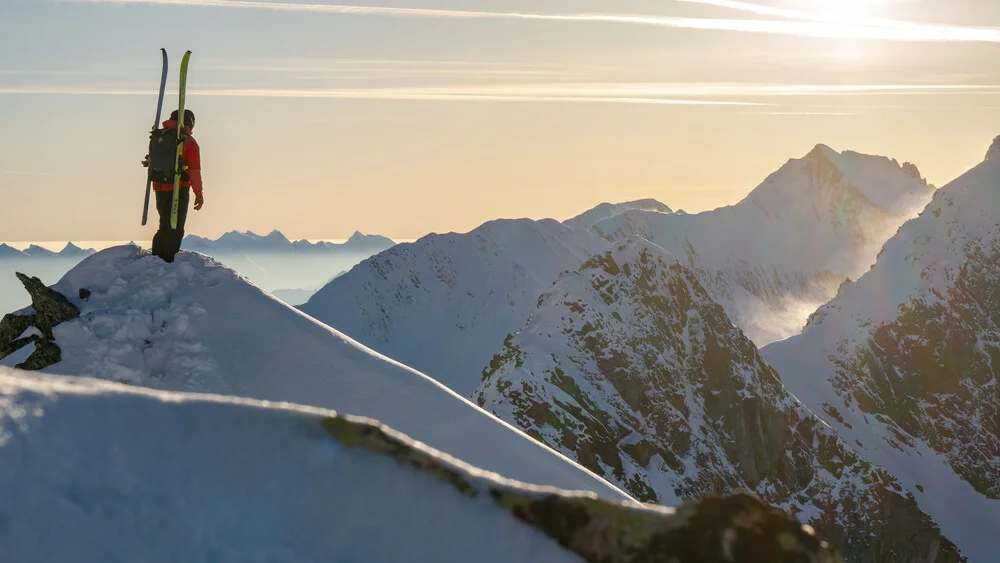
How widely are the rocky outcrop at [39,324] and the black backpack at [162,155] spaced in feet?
11.2

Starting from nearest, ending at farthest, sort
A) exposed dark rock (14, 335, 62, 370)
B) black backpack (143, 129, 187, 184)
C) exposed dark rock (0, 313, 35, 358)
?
exposed dark rock (14, 335, 62, 370) < exposed dark rock (0, 313, 35, 358) < black backpack (143, 129, 187, 184)

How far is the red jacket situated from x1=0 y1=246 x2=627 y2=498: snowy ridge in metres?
2.07

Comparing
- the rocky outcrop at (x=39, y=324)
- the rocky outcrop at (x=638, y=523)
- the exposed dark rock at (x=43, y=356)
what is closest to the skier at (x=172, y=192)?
the rocky outcrop at (x=39, y=324)

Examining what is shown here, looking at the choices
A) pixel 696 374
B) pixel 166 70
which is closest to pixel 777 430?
pixel 696 374

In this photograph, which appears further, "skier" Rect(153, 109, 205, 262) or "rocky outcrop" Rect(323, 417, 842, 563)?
"skier" Rect(153, 109, 205, 262)

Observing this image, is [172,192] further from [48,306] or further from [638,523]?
[638,523]

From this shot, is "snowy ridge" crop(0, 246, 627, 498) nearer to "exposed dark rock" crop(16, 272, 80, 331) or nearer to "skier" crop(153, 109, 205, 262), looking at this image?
"exposed dark rock" crop(16, 272, 80, 331)

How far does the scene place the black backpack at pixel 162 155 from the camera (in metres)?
19.5

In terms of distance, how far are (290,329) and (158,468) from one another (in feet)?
37.7

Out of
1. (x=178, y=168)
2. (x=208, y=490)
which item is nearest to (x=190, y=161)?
(x=178, y=168)

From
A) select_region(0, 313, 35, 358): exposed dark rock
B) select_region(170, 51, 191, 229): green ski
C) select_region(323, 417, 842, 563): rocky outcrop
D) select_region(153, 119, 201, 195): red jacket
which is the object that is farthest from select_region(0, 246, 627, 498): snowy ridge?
select_region(323, 417, 842, 563): rocky outcrop

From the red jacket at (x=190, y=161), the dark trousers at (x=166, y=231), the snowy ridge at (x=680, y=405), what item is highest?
the red jacket at (x=190, y=161)

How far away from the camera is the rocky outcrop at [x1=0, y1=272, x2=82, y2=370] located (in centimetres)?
1623

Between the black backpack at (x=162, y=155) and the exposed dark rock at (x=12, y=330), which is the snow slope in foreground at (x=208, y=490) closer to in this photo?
the exposed dark rock at (x=12, y=330)
